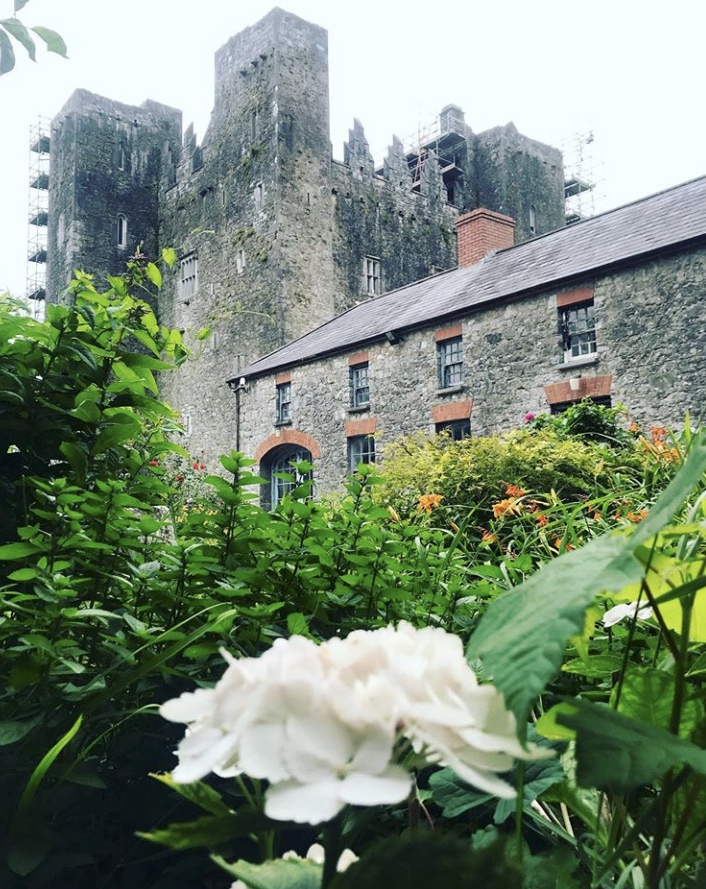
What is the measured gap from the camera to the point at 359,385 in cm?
1839

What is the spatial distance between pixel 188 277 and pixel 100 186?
635cm

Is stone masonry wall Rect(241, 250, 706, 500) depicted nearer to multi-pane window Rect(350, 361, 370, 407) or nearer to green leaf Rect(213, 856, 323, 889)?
multi-pane window Rect(350, 361, 370, 407)

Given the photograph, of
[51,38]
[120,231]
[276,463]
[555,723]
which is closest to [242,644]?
[555,723]

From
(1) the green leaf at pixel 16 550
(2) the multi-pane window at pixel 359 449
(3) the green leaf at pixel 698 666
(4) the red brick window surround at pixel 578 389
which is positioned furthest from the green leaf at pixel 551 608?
(2) the multi-pane window at pixel 359 449

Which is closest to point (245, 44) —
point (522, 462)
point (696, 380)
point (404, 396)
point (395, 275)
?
point (395, 275)

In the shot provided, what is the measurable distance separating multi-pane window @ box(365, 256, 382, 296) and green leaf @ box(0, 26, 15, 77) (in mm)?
25659

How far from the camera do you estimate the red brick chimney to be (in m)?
19.3

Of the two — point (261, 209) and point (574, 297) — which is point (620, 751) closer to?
point (574, 297)

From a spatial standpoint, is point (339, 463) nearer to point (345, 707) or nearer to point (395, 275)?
point (395, 275)

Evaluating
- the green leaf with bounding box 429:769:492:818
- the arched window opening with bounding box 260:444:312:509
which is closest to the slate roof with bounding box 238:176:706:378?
the arched window opening with bounding box 260:444:312:509

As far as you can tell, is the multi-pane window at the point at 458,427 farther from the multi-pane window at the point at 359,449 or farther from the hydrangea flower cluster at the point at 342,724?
the hydrangea flower cluster at the point at 342,724

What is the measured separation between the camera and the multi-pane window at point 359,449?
18062mm

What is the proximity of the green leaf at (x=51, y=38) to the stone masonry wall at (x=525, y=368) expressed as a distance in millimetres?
12455

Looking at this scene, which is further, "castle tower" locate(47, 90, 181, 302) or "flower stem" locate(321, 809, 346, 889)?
"castle tower" locate(47, 90, 181, 302)
